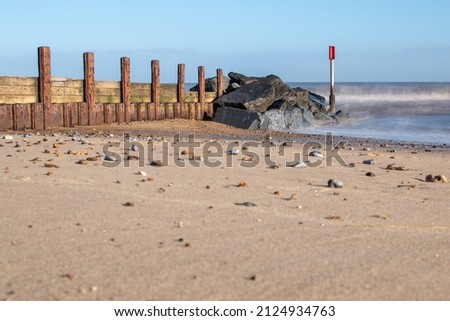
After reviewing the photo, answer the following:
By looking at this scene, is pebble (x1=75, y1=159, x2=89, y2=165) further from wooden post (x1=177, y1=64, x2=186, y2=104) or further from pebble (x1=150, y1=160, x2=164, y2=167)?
wooden post (x1=177, y1=64, x2=186, y2=104)

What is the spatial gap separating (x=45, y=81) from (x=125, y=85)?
2795 millimetres

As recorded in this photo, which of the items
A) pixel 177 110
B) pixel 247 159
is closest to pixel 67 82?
pixel 177 110

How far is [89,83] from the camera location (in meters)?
13.9

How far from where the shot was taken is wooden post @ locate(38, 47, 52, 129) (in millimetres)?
12586

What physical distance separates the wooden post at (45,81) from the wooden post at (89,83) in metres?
1.17

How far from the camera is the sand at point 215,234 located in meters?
2.85

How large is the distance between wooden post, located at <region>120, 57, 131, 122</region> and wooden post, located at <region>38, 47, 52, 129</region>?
2564mm

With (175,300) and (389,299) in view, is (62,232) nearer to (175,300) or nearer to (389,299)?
(175,300)

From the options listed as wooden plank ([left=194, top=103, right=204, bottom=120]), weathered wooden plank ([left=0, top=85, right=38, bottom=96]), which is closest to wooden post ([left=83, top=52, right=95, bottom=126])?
weathered wooden plank ([left=0, top=85, right=38, bottom=96])

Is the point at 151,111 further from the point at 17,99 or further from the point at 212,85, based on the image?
the point at 212,85

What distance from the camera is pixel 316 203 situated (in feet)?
15.7
